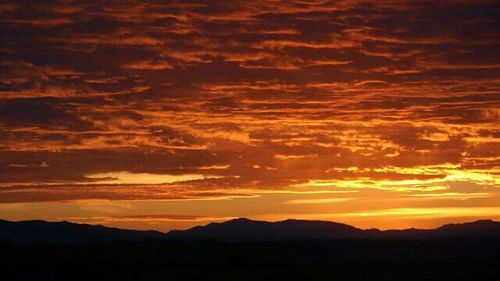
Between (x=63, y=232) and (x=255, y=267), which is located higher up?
(x=63, y=232)

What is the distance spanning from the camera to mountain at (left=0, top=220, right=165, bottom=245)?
6752 inches

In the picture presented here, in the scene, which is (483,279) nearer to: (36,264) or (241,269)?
(241,269)

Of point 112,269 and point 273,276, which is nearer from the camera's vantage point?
point 273,276

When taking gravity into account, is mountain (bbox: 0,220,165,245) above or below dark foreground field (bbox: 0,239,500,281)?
above

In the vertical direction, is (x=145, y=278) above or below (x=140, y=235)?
below

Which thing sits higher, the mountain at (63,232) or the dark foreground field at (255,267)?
the mountain at (63,232)

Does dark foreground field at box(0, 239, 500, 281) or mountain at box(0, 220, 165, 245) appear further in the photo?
mountain at box(0, 220, 165, 245)

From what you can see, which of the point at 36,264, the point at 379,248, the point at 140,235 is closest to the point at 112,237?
the point at 140,235

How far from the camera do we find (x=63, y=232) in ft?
604

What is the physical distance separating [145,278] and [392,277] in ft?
46.0

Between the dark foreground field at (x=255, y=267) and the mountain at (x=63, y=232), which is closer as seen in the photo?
the dark foreground field at (x=255, y=267)

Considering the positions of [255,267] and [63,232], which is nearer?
[255,267]

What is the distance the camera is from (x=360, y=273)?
54375 mm

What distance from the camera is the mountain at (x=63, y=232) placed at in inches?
6752
